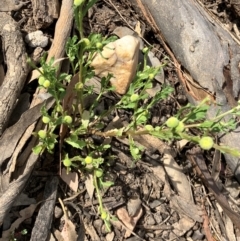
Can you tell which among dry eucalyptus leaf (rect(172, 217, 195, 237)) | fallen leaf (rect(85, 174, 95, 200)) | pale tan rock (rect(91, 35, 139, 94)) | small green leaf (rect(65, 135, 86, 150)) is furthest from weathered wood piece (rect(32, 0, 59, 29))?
dry eucalyptus leaf (rect(172, 217, 195, 237))

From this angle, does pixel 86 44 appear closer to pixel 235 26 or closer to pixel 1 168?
pixel 1 168

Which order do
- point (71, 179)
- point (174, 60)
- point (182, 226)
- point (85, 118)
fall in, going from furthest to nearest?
point (174, 60)
point (182, 226)
point (71, 179)
point (85, 118)

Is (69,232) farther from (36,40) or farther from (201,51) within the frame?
(201,51)

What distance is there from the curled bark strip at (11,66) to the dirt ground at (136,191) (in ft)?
0.35

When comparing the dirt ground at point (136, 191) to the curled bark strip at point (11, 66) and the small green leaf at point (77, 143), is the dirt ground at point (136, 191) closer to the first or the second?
the curled bark strip at point (11, 66)

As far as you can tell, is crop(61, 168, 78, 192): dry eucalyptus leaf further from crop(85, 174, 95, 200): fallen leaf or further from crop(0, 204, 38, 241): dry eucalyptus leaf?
crop(0, 204, 38, 241): dry eucalyptus leaf

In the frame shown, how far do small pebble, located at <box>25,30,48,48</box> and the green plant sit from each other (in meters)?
0.24

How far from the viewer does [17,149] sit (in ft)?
6.55

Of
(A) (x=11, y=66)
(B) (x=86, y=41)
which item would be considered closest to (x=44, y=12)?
(A) (x=11, y=66)

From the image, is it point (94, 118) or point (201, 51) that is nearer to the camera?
point (94, 118)

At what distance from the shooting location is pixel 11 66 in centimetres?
207

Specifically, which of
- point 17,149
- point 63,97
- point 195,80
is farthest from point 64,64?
point 195,80

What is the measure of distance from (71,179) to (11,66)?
23.4 inches

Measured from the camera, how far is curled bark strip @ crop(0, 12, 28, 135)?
6.61 ft
